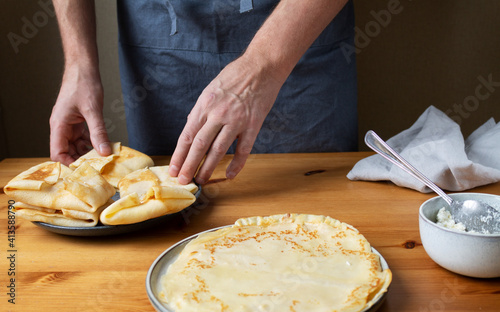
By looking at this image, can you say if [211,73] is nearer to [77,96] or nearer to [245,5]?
[245,5]

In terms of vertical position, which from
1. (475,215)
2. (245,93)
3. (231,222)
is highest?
(245,93)

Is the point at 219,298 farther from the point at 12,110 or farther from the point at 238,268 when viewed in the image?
the point at 12,110

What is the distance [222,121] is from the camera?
1235mm

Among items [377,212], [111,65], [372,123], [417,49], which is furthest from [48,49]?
[377,212]

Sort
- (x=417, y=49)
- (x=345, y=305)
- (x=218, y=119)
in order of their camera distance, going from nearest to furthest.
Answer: (x=345, y=305), (x=218, y=119), (x=417, y=49)

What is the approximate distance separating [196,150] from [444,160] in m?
0.63

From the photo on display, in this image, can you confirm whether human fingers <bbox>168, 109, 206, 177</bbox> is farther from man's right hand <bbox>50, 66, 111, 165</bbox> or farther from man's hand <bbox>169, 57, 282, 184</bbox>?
man's right hand <bbox>50, 66, 111, 165</bbox>

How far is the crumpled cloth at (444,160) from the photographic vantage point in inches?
49.1

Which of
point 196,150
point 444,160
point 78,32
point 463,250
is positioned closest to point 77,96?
A: point 78,32

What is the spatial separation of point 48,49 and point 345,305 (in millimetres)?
3130

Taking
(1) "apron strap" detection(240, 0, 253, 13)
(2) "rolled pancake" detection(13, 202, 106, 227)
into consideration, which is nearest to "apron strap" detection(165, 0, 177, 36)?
(1) "apron strap" detection(240, 0, 253, 13)

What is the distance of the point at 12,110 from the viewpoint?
3367mm

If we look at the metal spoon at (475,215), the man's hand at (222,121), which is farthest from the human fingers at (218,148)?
the metal spoon at (475,215)

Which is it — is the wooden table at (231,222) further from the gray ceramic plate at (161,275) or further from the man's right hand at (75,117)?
the man's right hand at (75,117)
